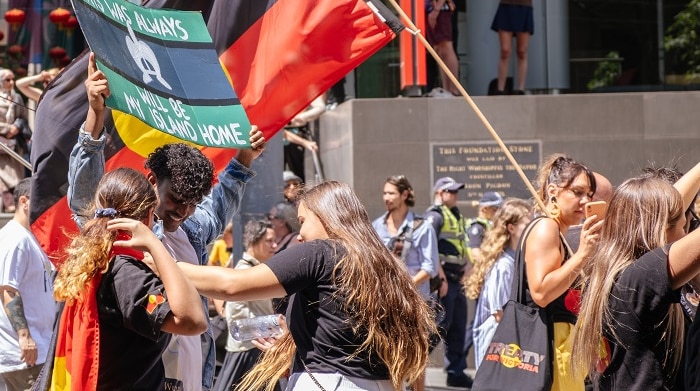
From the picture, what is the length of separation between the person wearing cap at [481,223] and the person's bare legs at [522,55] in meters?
3.25

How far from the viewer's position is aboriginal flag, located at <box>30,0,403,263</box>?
5.79m

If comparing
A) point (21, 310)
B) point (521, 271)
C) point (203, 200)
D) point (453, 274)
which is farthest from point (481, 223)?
point (203, 200)

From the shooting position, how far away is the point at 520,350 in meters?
5.53

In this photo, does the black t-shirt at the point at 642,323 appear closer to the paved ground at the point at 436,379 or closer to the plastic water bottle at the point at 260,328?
the plastic water bottle at the point at 260,328

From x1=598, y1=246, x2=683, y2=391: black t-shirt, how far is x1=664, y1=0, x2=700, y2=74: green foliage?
1230cm

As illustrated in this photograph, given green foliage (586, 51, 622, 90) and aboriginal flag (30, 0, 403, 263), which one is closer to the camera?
aboriginal flag (30, 0, 403, 263)

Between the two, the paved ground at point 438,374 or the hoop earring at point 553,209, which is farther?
the paved ground at point 438,374

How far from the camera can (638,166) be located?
13125 millimetres

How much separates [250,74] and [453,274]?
5757 millimetres

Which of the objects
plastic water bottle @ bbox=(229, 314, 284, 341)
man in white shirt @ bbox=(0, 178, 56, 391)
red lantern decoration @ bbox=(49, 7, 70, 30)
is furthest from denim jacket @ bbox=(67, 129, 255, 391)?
red lantern decoration @ bbox=(49, 7, 70, 30)

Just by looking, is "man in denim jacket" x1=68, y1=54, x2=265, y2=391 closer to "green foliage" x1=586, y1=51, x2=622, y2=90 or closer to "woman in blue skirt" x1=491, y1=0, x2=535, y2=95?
"woman in blue skirt" x1=491, y1=0, x2=535, y2=95

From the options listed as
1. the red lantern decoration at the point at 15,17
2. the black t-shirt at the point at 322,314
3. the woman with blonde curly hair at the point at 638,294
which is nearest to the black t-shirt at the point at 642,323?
the woman with blonde curly hair at the point at 638,294

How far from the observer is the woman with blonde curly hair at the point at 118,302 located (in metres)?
3.94

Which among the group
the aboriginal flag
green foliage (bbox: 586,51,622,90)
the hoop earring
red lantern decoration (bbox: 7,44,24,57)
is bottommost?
the hoop earring
